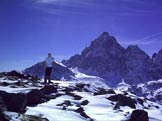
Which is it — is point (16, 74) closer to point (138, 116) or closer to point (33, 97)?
point (33, 97)

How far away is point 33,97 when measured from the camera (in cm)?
3066

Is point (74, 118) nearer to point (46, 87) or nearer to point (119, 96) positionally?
point (46, 87)

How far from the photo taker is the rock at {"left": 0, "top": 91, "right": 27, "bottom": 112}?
23.7m

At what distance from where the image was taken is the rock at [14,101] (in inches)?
933

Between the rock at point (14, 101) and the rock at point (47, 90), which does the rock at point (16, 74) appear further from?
the rock at point (14, 101)

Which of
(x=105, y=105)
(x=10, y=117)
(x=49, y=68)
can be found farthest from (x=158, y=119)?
(x=10, y=117)

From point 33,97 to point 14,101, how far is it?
682cm

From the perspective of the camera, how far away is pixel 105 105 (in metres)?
36.0

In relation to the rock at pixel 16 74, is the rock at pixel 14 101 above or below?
below

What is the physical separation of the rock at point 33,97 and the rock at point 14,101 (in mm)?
5814

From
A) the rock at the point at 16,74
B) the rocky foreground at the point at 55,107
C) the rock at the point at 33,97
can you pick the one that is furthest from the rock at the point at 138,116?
the rock at the point at 16,74

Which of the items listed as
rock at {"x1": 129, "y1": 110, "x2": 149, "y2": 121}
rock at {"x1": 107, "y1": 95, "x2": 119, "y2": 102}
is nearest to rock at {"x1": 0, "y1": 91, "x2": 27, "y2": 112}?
rock at {"x1": 129, "y1": 110, "x2": 149, "y2": 121}

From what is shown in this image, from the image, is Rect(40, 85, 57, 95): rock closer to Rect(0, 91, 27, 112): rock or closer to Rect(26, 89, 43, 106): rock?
Rect(26, 89, 43, 106): rock

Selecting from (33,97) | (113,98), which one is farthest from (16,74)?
(33,97)
